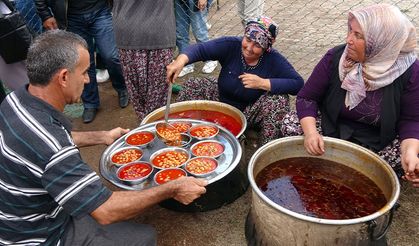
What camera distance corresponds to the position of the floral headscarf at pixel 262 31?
3.19 meters

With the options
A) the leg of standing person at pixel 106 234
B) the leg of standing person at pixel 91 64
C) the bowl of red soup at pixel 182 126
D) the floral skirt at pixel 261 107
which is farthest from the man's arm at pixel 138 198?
the leg of standing person at pixel 91 64

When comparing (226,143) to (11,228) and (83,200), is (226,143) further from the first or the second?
(11,228)

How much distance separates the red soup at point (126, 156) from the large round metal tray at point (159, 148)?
0.04m

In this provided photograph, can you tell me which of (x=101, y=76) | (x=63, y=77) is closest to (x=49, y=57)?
(x=63, y=77)

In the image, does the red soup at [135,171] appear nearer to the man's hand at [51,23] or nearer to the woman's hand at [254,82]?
the woman's hand at [254,82]

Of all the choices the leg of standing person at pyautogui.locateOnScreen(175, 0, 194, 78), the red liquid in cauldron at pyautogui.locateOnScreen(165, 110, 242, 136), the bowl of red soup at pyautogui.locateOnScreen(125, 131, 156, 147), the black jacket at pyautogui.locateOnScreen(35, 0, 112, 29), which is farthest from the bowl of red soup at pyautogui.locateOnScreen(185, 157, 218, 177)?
the leg of standing person at pyautogui.locateOnScreen(175, 0, 194, 78)

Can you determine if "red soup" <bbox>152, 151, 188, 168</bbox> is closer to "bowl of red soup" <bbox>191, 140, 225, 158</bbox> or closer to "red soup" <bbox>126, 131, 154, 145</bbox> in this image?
"bowl of red soup" <bbox>191, 140, 225, 158</bbox>

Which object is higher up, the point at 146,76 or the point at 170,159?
the point at 146,76

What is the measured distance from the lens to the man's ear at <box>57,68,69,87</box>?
1.90 m

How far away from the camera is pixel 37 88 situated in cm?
191

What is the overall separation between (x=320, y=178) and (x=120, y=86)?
2.75 m

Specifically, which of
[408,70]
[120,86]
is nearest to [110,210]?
[408,70]

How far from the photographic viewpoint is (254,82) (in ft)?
10.5

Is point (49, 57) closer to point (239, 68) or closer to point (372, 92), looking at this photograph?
point (239, 68)
